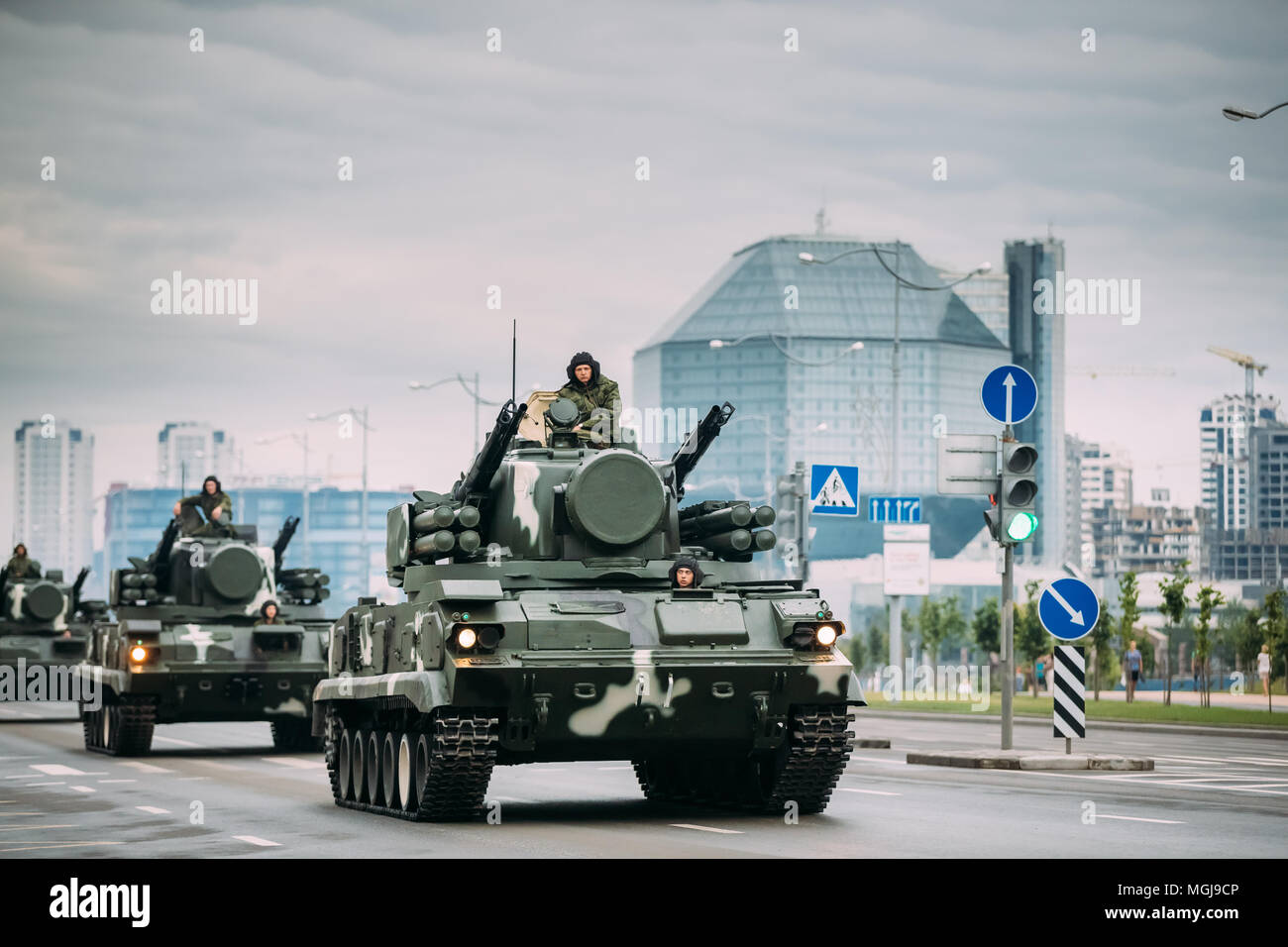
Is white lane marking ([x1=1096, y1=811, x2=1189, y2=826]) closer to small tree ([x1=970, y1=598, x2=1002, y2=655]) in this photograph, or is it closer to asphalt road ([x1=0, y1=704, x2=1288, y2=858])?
asphalt road ([x1=0, y1=704, x2=1288, y2=858])

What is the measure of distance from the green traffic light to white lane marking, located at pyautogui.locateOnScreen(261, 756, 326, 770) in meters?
9.06

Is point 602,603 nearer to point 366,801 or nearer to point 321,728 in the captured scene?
point 366,801

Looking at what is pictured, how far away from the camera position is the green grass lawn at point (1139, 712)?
37.4 meters

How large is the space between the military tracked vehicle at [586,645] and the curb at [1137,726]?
16702mm

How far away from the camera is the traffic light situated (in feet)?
82.1

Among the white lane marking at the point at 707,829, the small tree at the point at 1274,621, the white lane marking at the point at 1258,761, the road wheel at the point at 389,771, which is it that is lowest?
the white lane marking at the point at 1258,761

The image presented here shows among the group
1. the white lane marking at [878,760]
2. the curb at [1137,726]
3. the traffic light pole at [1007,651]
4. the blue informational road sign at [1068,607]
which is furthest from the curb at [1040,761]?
the curb at [1137,726]

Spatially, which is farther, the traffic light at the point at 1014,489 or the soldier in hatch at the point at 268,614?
the soldier in hatch at the point at 268,614

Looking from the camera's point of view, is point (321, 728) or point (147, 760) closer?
point (321, 728)

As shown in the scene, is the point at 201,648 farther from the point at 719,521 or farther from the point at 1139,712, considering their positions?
the point at 1139,712

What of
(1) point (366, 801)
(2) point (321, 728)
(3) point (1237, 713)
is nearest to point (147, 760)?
(2) point (321, 728)

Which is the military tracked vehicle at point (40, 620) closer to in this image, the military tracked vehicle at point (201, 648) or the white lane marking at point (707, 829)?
the military tracked vehicle at point (201, 648)
